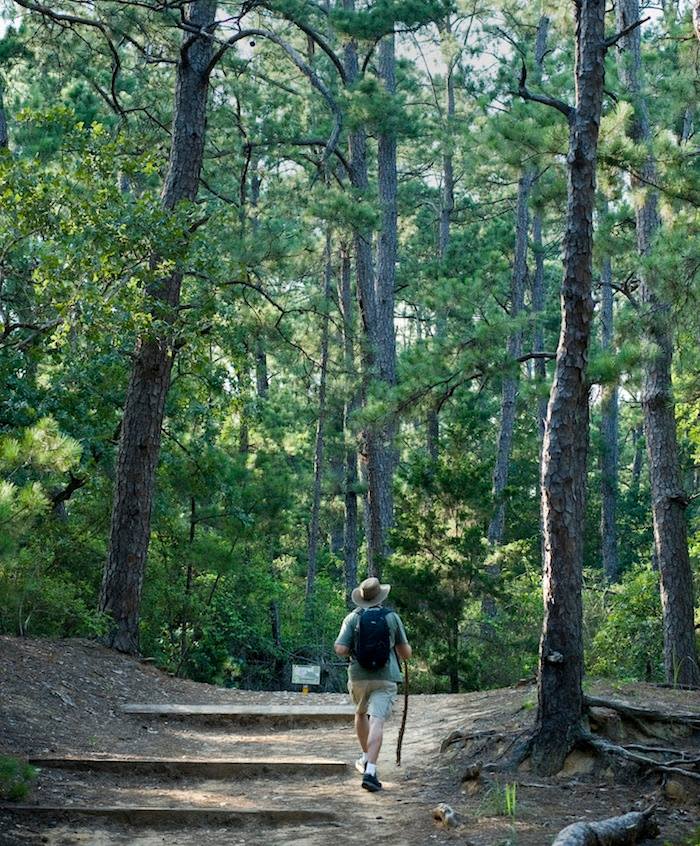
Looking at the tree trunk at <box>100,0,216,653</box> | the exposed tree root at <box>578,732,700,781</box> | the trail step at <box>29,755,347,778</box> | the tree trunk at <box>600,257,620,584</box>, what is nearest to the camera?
the exposed tree root at <box>578,732,700,781</box>

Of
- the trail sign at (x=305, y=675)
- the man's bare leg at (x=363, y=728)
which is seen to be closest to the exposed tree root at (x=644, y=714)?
the man's bare leg at (x=363, y=728)

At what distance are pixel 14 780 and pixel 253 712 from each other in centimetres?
411

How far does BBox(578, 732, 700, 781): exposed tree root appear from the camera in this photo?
20.8 ft

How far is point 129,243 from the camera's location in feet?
28.4

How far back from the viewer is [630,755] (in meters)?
6.56

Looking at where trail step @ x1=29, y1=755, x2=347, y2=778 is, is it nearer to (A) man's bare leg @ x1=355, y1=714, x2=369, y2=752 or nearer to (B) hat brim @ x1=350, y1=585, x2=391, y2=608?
(A) man's bare leg @ x1=355, y1=714, x2=369, y2=752

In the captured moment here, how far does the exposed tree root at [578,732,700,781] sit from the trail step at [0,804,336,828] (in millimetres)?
1843

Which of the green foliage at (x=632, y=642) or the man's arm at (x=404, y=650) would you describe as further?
the green foliage at (x=632, y=642)

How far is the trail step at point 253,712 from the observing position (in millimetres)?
9898

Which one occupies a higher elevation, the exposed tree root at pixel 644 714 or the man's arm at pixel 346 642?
the man's arm at pixel 346 642

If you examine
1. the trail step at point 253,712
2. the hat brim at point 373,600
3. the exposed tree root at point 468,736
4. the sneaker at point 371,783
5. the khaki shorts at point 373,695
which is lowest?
the sneaker at point 371,783

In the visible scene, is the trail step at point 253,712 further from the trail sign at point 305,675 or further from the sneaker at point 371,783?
the sneaker at point 371,783

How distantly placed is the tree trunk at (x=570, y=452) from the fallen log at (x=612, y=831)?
1362 millimetres

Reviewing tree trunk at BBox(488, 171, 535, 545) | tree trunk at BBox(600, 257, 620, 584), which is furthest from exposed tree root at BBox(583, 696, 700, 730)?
tree trunk at BBox(600, 257, 620, 584)
